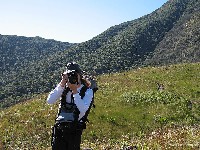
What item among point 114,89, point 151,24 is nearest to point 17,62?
point 151,24

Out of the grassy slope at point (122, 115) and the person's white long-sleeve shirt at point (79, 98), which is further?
the grassy slope at point (122, 115)

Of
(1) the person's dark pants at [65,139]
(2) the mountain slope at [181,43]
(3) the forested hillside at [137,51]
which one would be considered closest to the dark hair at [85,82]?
(1) the person's dark pants at [65,139]

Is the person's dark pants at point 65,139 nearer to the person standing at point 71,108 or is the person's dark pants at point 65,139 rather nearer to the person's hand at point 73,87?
the person standing at point 71,108

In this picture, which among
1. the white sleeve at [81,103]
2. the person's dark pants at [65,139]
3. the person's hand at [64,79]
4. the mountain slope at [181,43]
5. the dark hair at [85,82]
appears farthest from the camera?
the mountain slope at [181,43]

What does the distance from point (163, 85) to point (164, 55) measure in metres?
58.4

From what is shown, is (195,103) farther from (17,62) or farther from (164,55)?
(17,62)

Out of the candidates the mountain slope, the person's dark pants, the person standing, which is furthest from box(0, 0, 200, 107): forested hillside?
the person's dark pants

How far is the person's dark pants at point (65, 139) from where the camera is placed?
704 cm

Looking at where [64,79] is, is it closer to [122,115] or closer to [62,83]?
[62,83]

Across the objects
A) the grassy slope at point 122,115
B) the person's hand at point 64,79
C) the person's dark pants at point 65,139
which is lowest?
the grassy slope at point 122,115

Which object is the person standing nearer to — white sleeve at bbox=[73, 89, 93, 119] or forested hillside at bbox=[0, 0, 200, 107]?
white sleeve at bbox=[73, 89, 93, 119]

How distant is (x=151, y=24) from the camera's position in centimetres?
13062

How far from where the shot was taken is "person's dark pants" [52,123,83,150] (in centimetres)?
704

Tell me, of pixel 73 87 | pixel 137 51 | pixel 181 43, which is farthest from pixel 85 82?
pixel 137 51
